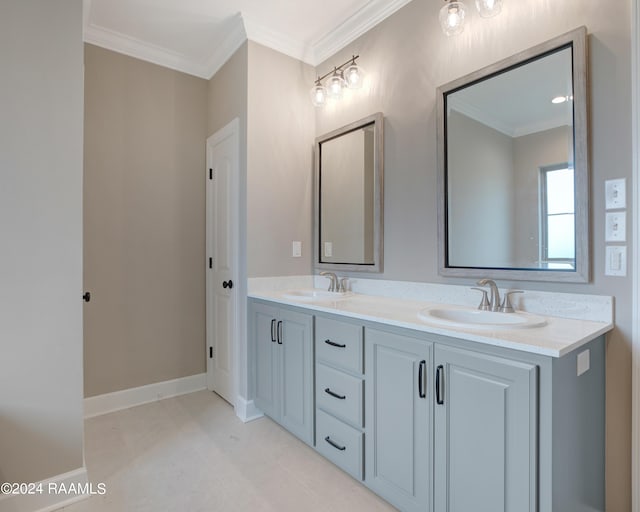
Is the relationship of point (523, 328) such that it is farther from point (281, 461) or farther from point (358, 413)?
point (281, 461)

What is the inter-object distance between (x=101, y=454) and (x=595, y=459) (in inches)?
96.2

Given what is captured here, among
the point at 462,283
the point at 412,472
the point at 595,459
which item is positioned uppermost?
the point at 462,283

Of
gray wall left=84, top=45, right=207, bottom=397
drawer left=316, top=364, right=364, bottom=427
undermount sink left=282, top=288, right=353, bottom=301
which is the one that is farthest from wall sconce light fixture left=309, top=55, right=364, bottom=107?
drawer left=316, top=364, right=364, bottom=427

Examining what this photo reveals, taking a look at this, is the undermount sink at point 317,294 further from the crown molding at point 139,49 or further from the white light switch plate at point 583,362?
the crown molding at point 139,49

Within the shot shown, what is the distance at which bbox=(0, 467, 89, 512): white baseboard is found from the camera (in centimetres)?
154

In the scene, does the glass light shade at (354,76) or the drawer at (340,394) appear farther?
the glass light shade at (354,76)

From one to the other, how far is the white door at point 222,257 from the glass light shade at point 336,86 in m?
0.73

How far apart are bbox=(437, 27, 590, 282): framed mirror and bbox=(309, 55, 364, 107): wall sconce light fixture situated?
670 mm

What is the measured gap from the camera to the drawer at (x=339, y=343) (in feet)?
5.51

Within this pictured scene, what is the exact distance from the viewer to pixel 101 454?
6.64 ft

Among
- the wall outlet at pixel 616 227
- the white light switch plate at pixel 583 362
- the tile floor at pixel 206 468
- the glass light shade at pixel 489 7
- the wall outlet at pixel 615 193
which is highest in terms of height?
the glass light shade at pixel 489 7

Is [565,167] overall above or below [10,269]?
above

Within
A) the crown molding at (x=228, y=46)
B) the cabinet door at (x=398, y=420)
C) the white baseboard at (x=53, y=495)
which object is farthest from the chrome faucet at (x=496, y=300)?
the crown molding at (x=228, y=46)

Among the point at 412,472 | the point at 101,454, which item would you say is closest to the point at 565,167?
the point at 412,472
